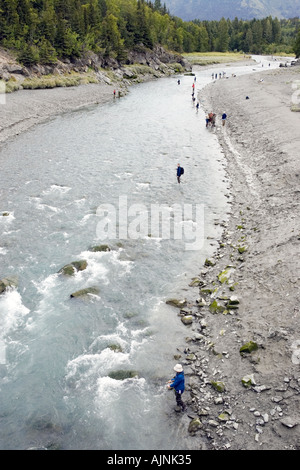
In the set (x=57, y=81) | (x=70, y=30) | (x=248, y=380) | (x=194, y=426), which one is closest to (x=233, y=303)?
(x=248, y=380)

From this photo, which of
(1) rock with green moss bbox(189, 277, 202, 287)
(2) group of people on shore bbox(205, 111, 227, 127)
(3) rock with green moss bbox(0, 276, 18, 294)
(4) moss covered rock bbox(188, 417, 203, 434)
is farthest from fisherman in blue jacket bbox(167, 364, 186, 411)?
(2) group of people on shore bbox(205, 111, 227, 127)

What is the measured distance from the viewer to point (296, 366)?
521 inches

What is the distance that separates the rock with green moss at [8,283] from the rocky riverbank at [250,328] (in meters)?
9.58

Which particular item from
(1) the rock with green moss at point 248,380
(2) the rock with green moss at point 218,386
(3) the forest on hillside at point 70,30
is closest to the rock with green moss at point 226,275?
(1) the rock with green moss at point 248,380

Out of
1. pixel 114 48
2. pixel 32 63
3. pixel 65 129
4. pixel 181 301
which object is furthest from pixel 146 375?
pixel 114 48

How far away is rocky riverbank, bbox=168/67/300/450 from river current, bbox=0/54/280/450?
0.98 metres

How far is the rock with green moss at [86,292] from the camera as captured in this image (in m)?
18.9

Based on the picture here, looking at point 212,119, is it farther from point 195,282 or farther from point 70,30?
point 70,30

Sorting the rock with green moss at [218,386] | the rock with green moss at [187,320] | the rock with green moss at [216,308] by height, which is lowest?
the rock with green moss at [218,386]

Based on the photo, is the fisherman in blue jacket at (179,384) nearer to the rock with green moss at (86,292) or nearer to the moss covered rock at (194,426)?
the moss covered rock at (194,426)

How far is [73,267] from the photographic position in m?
21.0

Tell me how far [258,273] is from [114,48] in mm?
122448
